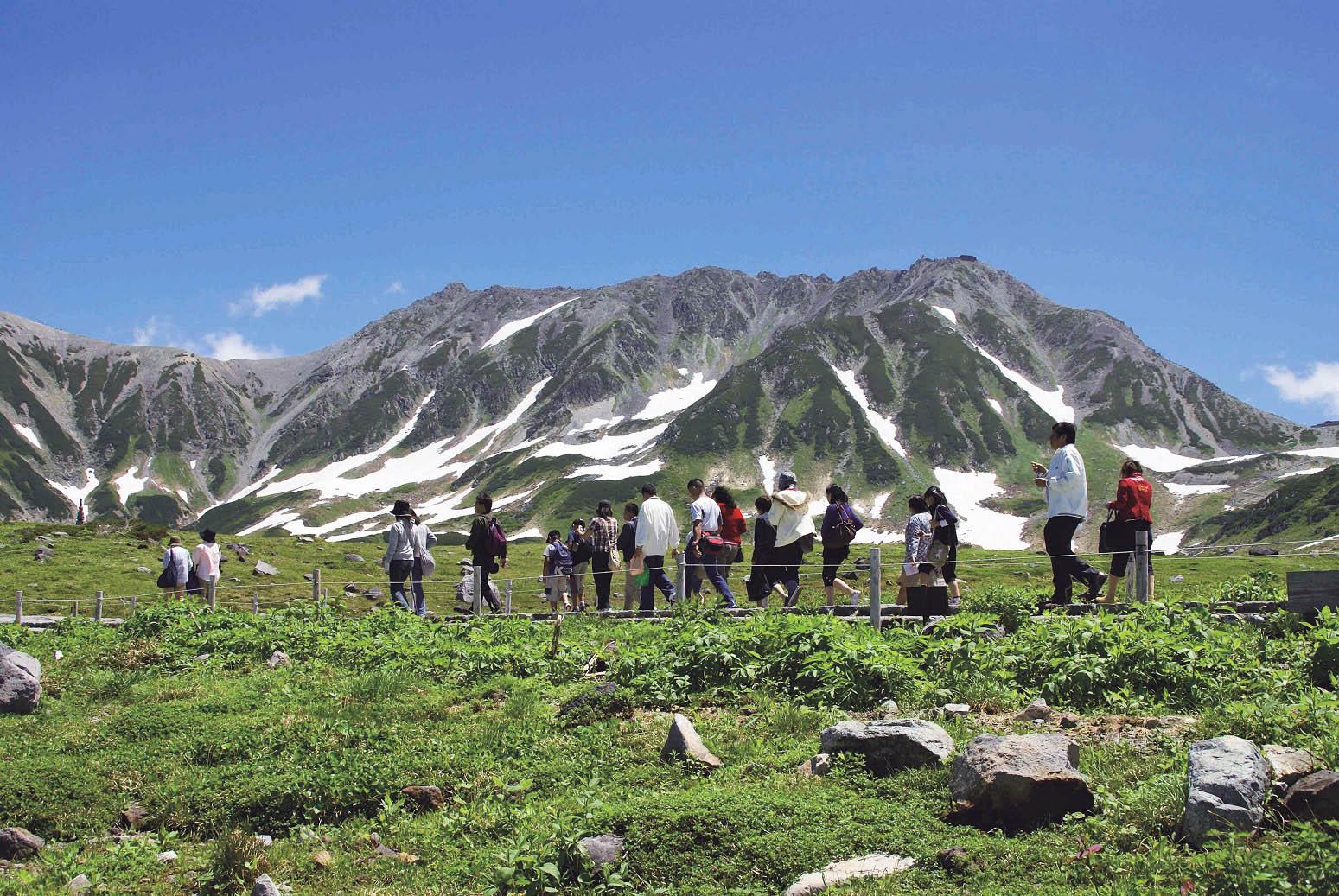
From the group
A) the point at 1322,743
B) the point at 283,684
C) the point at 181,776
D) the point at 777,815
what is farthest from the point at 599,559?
the point at 1322,743

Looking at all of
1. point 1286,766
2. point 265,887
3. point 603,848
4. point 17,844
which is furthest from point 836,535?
point 17,844

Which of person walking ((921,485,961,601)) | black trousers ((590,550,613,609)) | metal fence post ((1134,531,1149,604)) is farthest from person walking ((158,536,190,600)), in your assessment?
metal fence post ((1134,531,1149,604))

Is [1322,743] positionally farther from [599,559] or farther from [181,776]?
[599,559]

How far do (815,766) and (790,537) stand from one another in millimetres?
11548

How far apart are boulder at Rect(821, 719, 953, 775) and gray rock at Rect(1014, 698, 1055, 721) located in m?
1.59

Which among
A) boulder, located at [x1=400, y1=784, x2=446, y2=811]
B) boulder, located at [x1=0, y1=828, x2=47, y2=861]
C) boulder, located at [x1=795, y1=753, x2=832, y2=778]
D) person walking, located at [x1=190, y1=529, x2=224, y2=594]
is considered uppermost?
person walking, located at [x1=190, y1=529, x2=224, y2=594]

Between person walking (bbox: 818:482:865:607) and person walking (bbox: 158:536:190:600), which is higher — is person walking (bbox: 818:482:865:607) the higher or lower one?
the higher one

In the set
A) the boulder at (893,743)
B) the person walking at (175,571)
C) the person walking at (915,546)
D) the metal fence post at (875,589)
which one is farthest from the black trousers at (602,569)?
the boulder at (893,743)

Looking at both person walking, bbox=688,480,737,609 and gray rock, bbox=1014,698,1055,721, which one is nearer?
gray rock, bbox=1014,698,1055,721

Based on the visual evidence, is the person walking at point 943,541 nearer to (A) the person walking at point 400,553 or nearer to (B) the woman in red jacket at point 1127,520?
(B) the woman in red jacket at point 1127,520

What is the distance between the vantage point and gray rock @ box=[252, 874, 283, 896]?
8.55m

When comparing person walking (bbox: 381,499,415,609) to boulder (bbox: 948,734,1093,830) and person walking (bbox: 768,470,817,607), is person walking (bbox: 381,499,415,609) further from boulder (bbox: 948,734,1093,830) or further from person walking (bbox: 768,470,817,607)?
boulder (bbox: 948,734,1093,830)

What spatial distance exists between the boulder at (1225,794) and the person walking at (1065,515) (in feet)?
32.4

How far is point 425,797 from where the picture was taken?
35.6 ft
